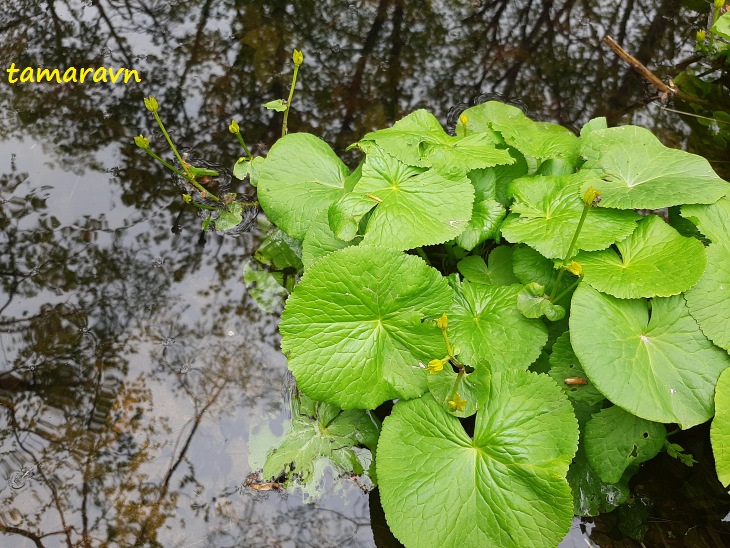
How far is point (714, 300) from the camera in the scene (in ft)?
5.37

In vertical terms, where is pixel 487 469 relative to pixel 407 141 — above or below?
below

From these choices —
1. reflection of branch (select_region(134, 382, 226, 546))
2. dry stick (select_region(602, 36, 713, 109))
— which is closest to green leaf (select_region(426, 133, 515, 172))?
reflection of branch (select_region(134, 382, 226, 546))

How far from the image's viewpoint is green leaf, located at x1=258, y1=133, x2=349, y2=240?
2074 mm

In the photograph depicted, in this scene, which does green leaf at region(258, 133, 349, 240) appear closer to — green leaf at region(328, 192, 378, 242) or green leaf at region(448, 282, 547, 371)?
green leaf at region(328, 192, 378, 242)

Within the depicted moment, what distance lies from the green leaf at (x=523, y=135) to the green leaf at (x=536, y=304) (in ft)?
1.89

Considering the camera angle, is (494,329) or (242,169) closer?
(494,329)

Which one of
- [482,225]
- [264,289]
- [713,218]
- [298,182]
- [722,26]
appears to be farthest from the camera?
[722,26]

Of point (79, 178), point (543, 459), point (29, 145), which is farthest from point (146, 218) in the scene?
point (543, 459)

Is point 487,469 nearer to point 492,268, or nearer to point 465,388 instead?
point 465,388

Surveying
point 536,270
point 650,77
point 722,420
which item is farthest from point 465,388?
point 650,77

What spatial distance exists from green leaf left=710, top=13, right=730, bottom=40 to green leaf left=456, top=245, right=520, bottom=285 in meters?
1.88

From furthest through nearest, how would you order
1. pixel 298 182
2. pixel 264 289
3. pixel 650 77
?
pixel 650 77 < pixel 264 289 < pixel 298 182

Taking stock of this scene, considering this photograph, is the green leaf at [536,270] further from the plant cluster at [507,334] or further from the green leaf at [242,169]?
the green leaf at [242,169]

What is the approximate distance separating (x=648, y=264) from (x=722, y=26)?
191 centimetres
